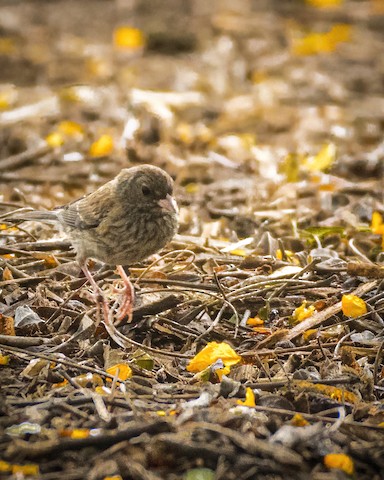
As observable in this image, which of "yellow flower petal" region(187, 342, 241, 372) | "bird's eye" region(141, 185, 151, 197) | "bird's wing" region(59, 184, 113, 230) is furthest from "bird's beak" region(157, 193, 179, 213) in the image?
"yellow flower petal" region(187, 342, 241, 372)

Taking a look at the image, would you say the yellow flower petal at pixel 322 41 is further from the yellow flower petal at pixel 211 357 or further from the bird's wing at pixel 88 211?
the yellow flower petal at pixel 211 357

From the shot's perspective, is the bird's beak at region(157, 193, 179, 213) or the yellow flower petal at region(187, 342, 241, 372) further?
the bird's beak at region(157, 193, 179, 213)

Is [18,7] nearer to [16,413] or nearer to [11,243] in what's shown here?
[11,243]

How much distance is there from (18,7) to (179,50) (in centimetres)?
326

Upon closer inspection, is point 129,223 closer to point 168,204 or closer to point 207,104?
point 168,204

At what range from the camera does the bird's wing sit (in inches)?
248

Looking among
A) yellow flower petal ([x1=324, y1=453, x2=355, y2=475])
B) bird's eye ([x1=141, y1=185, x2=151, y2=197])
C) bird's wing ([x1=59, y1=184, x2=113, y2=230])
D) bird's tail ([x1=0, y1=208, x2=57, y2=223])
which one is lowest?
yellow flower petal ([x1=324, y1=453, x2=355, y2=475])

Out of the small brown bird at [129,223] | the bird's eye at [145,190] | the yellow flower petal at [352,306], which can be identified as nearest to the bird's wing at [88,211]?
the small brown bird at [129,223]

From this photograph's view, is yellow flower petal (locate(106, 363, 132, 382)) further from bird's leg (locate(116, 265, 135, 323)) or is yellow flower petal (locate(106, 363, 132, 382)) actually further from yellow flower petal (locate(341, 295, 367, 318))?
yellow flower petal (locate(341, 295, 367, 318))

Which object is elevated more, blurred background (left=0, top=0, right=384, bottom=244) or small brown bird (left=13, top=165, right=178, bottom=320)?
small brown bird (left=13, top=165, right=178, bottom=320)

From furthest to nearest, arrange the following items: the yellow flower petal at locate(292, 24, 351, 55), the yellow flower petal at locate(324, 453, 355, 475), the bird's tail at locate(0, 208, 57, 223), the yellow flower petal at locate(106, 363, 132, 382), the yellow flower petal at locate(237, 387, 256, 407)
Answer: the yellow flower petal at locate(292, 24, 351, 55) < the bird's tail at locate(0, 208, 57, 223) < the yellow flower petal at locate(106, 363, 132, 382) < the yellow flower petal at locate(237, 387, 256, 407) < the yellow flower petal at locate(324, 453, 355, 475)

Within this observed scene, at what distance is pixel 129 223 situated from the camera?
605 cm

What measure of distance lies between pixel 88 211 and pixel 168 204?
75cm

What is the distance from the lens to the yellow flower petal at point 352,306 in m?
5.86
